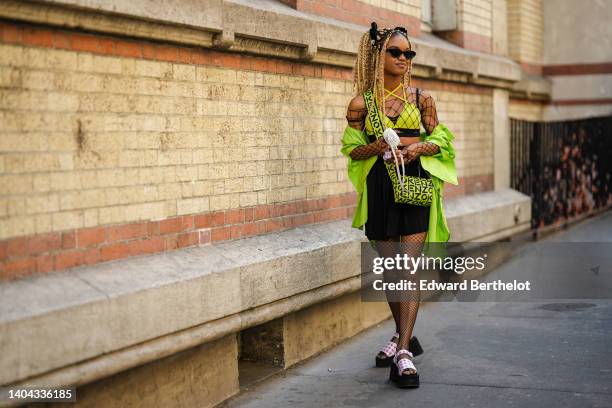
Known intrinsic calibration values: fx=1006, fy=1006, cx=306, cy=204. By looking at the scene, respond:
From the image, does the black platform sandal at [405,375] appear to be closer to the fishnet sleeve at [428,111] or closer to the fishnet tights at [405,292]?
the fishnet tights at [405,292]

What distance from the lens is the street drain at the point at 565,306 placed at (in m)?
8.12

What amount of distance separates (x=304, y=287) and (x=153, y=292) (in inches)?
66.3

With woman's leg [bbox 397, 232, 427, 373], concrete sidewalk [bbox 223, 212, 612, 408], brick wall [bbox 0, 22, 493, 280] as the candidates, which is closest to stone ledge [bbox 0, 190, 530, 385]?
brick wall [bbox 0, 22, 493, 280]

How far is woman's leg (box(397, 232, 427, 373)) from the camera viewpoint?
589 cm

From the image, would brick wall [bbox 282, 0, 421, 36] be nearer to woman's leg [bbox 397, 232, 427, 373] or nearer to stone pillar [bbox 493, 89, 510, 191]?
woman's leg [bbox 397, 232, 427, 373]

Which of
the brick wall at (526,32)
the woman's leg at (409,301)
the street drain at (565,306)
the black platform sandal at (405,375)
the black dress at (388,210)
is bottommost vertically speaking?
the street drain at (565,306)

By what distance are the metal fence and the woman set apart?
605 centimetres

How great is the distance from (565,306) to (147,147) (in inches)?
172

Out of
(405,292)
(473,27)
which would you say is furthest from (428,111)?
(473,27)

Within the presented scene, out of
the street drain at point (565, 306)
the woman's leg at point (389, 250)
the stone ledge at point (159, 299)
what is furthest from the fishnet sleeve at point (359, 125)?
the street drain at point (565, 306)

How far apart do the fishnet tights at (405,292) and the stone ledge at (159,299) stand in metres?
0.62

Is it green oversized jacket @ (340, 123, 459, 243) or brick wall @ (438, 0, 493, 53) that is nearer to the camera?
green oversized jacket @ (340, 123, 459, 243)

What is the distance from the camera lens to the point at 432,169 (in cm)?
600

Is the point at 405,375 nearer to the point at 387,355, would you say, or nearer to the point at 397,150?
the point at 387,355
